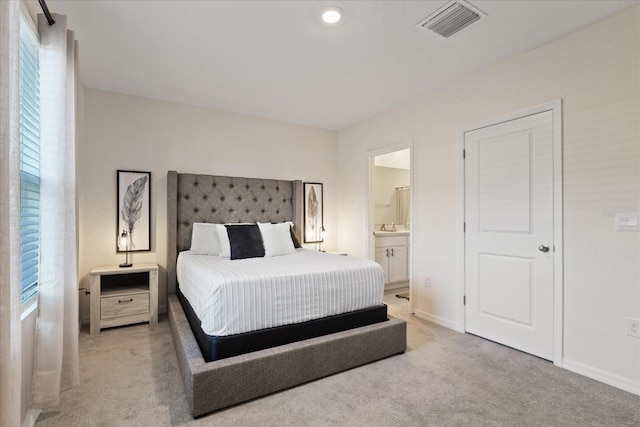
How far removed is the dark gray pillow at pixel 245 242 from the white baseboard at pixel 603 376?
2.78 metres

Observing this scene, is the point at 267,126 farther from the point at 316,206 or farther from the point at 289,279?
the point at 289,279

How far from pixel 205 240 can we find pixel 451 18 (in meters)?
3.08

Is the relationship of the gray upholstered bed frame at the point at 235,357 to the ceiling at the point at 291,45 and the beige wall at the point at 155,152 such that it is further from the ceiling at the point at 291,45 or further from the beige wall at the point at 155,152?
the ceiling at the point at 291,45

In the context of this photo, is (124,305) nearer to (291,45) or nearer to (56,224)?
(56,224)

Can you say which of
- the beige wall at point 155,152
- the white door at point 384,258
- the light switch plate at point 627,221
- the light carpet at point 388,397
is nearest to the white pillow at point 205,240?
the beige wall at point 155,152

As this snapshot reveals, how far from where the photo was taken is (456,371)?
7.79 feet

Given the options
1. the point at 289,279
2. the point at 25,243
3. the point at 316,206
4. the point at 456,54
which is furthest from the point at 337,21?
the point at 316,206

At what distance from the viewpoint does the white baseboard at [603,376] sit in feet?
6.92

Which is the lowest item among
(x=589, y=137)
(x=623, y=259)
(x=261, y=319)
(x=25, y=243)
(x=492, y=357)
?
(x=492, y=357)

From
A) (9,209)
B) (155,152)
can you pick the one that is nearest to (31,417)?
(9,209)

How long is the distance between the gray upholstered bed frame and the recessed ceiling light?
226cm

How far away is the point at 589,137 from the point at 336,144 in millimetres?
3347

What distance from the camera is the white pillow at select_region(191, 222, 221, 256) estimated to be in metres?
3.55

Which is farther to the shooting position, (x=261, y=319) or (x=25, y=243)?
(x=261, y=319)
